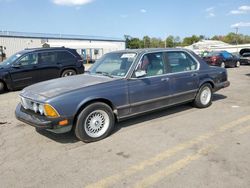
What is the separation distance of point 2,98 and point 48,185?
21.4 feet

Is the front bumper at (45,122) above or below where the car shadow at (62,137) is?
above

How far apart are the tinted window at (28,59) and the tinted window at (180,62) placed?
655cm

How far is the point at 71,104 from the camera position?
163 inches

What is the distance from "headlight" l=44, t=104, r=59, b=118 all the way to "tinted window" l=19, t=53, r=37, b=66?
6649 millimetres

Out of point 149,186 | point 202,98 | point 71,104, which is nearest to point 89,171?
point 149,186

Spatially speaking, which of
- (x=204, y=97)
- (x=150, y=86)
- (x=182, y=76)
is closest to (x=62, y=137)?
(x=150, y=86)

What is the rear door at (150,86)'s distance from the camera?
4931mm

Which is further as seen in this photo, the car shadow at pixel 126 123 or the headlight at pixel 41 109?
the car shadow at pixel 126 123

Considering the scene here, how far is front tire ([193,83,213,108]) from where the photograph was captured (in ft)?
20.9

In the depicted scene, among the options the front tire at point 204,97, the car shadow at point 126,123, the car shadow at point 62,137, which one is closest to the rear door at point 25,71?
the car shadow at point 126,123

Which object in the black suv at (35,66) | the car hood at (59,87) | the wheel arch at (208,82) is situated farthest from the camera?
the black suv at (35,66)

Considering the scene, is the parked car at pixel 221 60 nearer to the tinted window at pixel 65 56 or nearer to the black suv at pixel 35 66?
the black suv at pixel 35 66

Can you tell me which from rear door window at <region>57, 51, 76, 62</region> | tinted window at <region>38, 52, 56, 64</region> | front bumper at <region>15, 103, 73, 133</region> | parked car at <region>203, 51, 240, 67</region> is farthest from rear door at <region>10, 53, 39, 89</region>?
parked car at <region>203, 51, 240, 67</region>

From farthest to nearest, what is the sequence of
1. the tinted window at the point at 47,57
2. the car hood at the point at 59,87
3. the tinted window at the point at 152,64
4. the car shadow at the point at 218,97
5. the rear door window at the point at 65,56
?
1. the rear door window at the point at 65,56
2. the tinted window at the point at 47,57
3. the car shadow at the point at 218,97
4. the tinted window at the point at 152,64
5. the car hood at the point at 59,87
